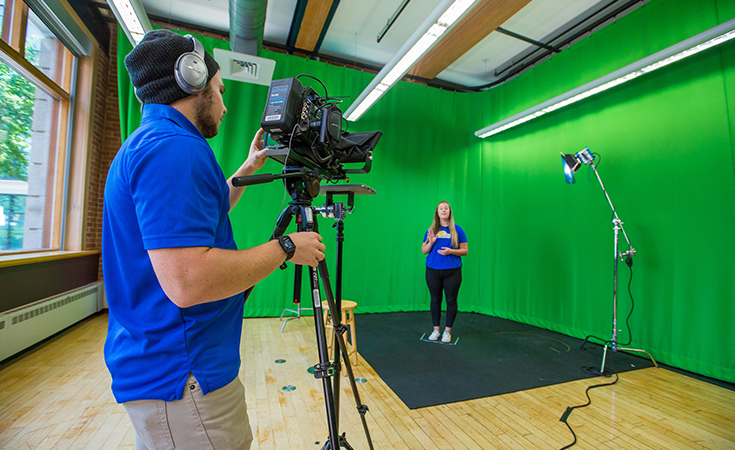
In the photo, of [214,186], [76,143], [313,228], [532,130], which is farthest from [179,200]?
[532,130]

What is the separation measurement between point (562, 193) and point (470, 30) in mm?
2137

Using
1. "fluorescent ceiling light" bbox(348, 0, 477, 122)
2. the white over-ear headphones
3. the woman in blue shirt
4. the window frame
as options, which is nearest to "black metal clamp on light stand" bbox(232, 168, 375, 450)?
the white over-ear headphones

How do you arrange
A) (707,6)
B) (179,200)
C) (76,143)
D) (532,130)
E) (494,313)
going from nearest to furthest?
1. (179,200)
2. (707,6)
3. (76,143)
4. (532,130)
5. (494,313)

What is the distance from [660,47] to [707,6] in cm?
38

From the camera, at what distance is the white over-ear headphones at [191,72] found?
25.4 inches

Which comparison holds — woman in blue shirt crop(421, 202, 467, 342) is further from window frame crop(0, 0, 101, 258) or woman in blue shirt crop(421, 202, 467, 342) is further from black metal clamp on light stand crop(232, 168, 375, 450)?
window frame crop(0, 0, 101, 258)

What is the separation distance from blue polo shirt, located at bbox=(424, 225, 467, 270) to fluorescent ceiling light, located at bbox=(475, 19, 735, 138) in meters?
1.77

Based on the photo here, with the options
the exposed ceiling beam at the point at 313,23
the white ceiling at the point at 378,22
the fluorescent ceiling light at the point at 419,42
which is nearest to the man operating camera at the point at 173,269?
the fluorescent ceiling light at the point at 419,42

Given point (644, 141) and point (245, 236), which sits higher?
point (644, 141)

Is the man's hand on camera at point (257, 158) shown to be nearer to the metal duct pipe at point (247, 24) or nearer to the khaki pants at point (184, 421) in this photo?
the khaki pants at point (184, 421)

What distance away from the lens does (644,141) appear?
10.7ft

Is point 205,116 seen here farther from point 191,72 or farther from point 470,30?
point 470,30

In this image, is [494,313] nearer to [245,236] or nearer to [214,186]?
[245,236]

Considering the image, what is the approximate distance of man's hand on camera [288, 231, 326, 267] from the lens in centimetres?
71
